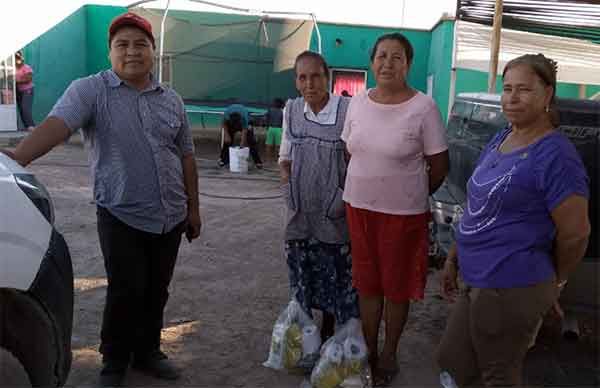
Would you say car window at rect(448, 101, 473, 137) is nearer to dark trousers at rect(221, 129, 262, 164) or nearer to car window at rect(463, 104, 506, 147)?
car window at rect(463, 104, 506, 147)

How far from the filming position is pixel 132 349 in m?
3.22

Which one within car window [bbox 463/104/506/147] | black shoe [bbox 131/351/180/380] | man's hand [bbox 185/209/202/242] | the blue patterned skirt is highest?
car window [bbox 463/104/506/147]

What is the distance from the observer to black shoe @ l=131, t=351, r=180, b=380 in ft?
10.8

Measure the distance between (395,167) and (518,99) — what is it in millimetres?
808

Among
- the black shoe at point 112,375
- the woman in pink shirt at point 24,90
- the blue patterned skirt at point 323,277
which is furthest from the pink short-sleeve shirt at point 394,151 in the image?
the woman in pink shirt at point 24,90

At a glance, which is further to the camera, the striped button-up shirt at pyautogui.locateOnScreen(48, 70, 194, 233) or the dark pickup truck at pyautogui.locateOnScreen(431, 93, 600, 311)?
the dark pickup truck at pyautogui.locateOnScreen(431, 93, 600, 311)

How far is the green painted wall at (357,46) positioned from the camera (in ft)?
57.9

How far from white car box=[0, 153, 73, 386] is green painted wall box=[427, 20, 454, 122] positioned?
12.8 m

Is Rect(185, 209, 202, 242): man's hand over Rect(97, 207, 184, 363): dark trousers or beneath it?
over

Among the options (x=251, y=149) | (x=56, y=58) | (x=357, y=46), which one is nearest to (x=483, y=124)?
(x=251, y=149)

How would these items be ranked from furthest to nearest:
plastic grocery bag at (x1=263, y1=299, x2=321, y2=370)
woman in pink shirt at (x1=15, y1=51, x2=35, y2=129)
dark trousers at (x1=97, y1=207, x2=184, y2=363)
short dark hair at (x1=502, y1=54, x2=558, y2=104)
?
woman in pink shirt at (x1=15, y1=51, x2=35, y2=129), plastic grocery bag at (x1=263, y1=299, x2=321, y2=370), dark trousers at (x1=97, y1=207, x2=184, y2=363), short dark hair at (x1=502, y1=54, x2=558, y2=104)

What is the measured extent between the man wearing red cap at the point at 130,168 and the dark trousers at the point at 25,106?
1229cm

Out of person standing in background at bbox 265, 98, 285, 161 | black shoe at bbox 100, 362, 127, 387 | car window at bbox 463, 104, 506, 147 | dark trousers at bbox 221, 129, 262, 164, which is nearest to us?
black shoe at bbox 100, 362, 127, 387

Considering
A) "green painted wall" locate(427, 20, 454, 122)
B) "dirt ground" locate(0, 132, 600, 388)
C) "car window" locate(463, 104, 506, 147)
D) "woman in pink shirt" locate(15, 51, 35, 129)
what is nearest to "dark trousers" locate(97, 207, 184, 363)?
"dirt ground" locate(0, 132, 600, 388)
